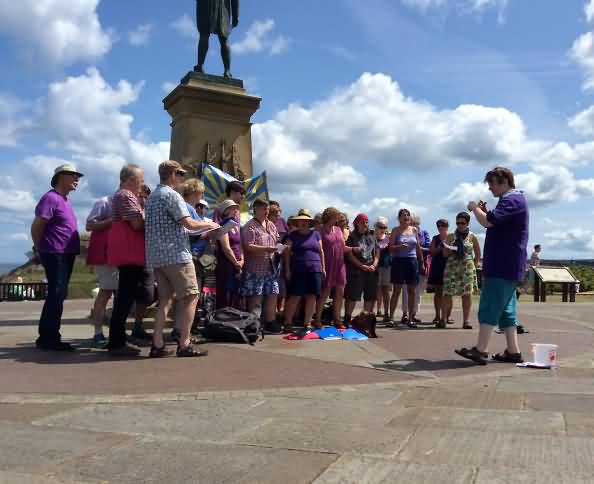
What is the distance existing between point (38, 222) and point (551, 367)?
4889 mm

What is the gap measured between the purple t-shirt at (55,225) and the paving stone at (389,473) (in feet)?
14.2

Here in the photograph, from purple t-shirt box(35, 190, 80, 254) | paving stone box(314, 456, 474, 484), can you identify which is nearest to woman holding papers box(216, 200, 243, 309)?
purple t-shirt box(35, 190, 80, 254)

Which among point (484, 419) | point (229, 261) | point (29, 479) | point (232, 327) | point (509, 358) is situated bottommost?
point (29, 479)

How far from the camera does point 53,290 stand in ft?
20.8

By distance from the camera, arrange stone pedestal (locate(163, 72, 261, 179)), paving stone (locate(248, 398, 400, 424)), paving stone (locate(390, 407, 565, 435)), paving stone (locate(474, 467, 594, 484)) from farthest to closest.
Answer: stone pedestal (locate(163, 72, 261, 179)), paving stone (locate(248, 398, 400, 424)), paving stone (locate(390, 407, 565, 435)), paving stone (locate(474, 467, 594, 484))

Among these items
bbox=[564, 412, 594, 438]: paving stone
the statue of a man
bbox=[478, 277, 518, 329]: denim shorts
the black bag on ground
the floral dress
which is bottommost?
bbox=[564, 412, 594, 438]: paving stone

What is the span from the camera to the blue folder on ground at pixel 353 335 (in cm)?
762

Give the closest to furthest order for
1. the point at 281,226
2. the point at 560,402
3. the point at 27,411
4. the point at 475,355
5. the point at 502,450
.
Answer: the point at 502,450 → the point at 27,411 → the point at 560,402 → the point at 475,355 → the point at 281,226

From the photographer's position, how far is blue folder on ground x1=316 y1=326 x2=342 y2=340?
7664 mm

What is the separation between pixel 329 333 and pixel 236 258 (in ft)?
4.69

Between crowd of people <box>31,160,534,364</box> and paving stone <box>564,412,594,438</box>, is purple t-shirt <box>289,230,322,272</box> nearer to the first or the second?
crowd of people <box>31,160,534,364</box>

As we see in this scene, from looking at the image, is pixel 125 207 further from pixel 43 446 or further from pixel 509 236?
pixel 509 236

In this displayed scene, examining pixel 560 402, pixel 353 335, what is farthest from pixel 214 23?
pixel 560 402

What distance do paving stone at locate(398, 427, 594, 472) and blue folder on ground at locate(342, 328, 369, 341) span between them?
4.25 meters
